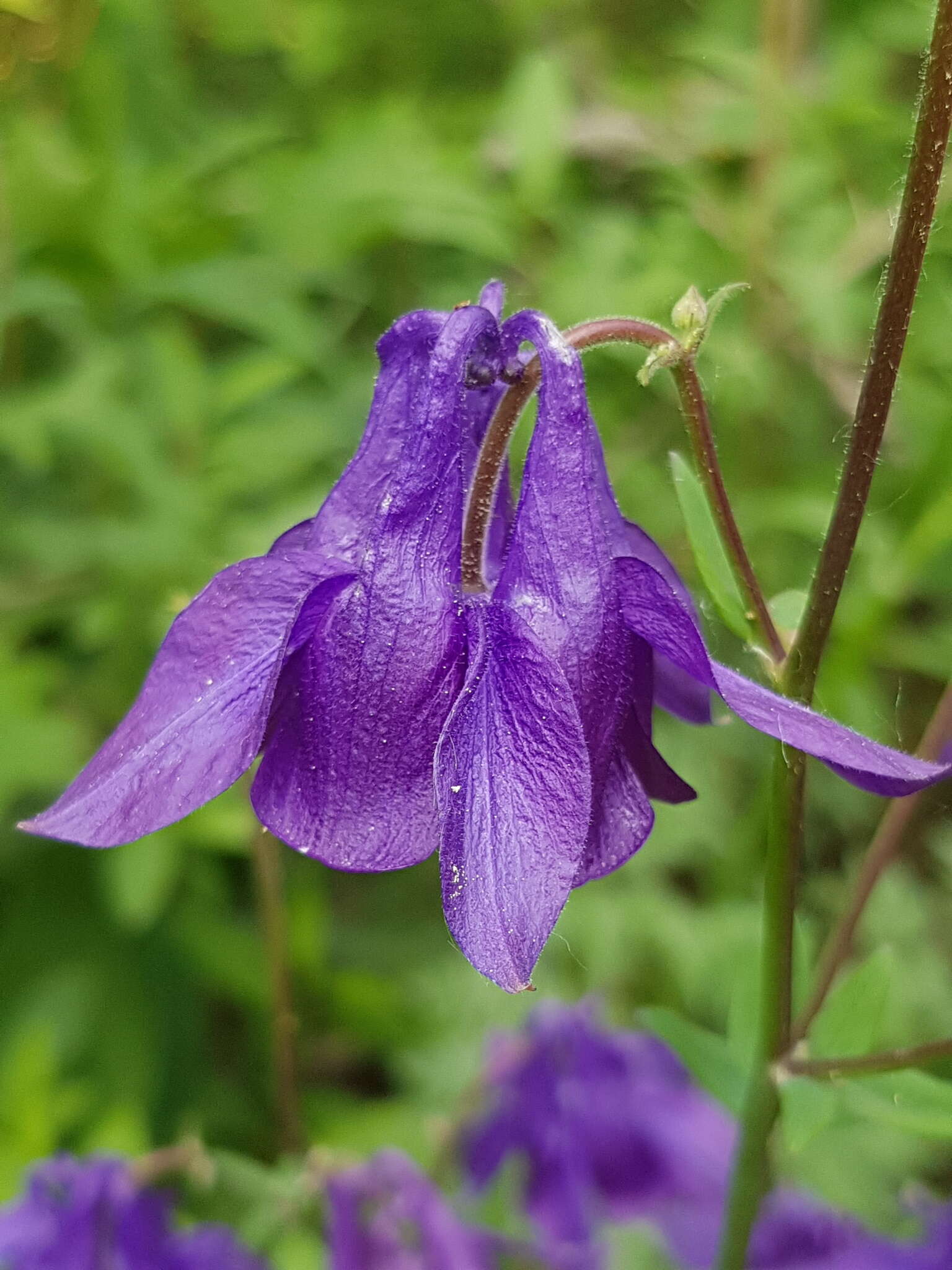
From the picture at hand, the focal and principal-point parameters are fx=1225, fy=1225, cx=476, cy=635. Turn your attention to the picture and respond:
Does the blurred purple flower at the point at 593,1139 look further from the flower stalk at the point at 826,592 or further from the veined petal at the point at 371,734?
the veined petal at the point at 371,734

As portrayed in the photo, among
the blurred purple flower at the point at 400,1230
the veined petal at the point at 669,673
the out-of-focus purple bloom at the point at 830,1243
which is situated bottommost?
the out-of-focus purple bloom at the point at 830,1243

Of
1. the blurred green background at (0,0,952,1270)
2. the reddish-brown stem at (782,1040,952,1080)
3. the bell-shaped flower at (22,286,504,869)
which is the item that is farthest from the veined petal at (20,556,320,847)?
the blurred green background at (0,0,952,1270)

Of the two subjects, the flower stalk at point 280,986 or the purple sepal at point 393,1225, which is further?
the flower stalk at point 280,986

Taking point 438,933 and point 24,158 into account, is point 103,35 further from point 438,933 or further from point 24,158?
point 438,933

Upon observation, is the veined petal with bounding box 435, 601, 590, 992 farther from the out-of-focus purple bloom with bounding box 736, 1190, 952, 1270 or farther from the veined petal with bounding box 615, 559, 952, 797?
the out-of-focus purple bloom with bounding box 736, 1190, 952, 1270

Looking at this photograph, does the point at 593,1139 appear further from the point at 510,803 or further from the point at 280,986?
the point at 510,803

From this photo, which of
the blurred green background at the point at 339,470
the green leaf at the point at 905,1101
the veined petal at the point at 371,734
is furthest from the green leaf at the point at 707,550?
the blurred green background at the point at 339,470

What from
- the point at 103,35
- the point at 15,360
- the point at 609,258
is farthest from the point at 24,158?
the point at 609,258
